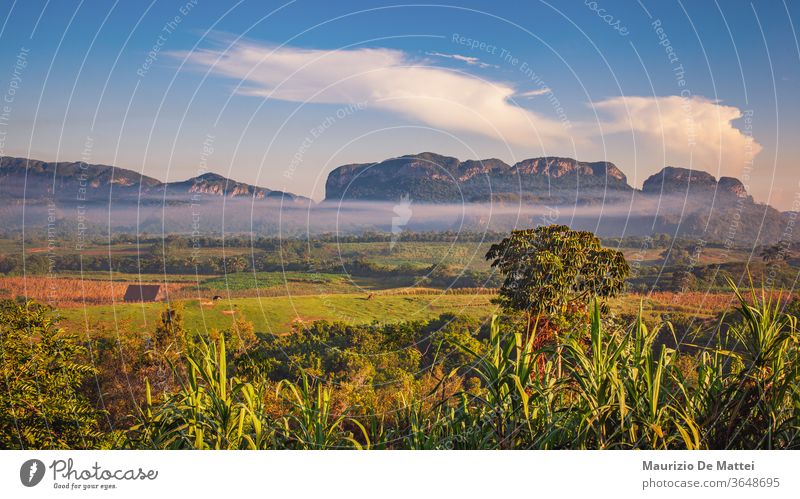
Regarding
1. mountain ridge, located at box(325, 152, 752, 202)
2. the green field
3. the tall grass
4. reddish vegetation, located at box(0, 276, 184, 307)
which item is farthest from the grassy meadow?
mountain ridge, located at box(325, 152, 752, 202)

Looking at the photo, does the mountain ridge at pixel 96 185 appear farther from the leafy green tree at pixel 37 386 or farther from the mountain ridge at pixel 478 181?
the leafy green tree at pixel 37 386

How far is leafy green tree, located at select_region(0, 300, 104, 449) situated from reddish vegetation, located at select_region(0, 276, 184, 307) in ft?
118

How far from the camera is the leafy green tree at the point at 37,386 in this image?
12.2m

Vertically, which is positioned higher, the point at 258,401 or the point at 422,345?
the point at 258,401

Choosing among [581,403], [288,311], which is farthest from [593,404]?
[288,311]

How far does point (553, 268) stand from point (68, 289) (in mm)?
42657

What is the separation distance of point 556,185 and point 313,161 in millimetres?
58477

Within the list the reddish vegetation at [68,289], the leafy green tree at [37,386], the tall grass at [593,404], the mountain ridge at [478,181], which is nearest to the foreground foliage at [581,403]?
the tall grass at [593,404]

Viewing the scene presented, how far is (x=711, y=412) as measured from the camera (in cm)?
500

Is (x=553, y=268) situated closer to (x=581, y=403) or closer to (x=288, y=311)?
(x=581, y=403)

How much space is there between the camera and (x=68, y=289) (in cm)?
5038

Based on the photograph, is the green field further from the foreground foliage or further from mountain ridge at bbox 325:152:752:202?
the foreground foliage
